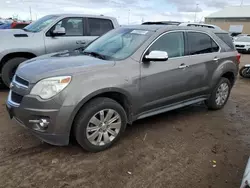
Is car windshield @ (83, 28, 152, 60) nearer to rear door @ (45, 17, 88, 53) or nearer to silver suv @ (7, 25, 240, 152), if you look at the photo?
silver suv @ (7, 25, 240, 152)

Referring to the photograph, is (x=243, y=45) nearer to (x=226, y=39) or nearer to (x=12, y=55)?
(x=226, y=39)

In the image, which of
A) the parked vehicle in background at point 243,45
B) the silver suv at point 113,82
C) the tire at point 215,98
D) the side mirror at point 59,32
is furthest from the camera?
the parked vehicle in background at point 243,45

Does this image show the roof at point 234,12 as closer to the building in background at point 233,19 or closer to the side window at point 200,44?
the building in background at point 233,19

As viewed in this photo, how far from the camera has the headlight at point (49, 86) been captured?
106 inches

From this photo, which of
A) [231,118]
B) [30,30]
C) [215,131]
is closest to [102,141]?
[215,131]

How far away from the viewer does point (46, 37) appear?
5.64 meters

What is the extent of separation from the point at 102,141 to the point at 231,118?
9.47 feet

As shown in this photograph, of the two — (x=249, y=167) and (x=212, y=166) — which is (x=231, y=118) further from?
(x=249, y=167)

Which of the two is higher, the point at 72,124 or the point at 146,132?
the point at 72,124

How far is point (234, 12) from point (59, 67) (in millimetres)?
64258

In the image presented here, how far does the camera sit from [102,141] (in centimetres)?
315

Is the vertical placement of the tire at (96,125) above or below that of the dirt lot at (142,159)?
above

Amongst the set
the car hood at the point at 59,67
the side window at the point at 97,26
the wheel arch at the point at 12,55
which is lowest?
the wheel arch at the point at 12,55

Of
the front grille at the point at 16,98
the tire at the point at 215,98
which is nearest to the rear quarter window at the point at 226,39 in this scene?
the tire at the point at 215,98
